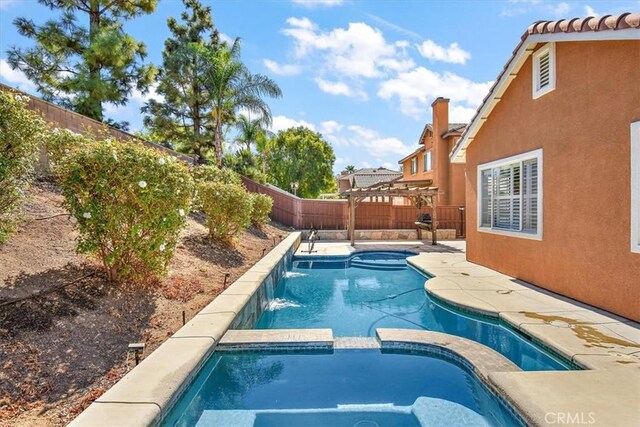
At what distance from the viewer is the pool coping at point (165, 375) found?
2.77 m

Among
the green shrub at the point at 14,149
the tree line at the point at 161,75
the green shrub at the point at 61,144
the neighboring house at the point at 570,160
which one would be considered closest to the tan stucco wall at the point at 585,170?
the neighboring house at the point at 570,160

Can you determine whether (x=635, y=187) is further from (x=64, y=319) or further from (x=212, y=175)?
(x=212, y=175)

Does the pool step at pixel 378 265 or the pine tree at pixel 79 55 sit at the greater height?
the pine tree at pixel 79 55

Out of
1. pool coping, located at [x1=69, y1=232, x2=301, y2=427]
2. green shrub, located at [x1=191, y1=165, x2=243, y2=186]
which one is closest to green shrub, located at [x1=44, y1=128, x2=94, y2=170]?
pool coping, located at [x1=69, y1=232, x2=301, y2=427]

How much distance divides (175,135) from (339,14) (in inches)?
566

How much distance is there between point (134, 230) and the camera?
540cm

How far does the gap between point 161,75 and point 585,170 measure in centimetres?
2339

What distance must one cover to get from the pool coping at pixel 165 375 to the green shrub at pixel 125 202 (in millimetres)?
1469

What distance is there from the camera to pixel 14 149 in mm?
4445

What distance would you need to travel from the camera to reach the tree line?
703 inches

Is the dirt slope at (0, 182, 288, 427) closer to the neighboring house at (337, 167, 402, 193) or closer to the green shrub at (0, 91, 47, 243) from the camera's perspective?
the green shrub at (0, 91, 47, 243)

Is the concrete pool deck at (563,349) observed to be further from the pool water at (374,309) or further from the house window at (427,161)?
the house window at (427,161)

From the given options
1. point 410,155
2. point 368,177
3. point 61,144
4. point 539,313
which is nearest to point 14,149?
point 61,144

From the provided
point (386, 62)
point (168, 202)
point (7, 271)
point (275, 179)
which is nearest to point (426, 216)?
point (386, 62)
